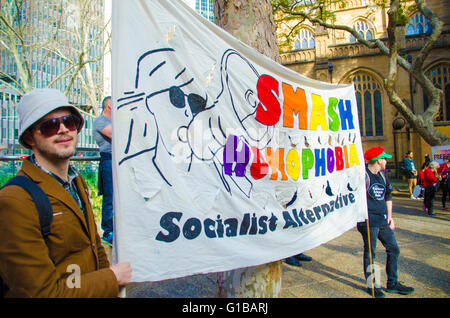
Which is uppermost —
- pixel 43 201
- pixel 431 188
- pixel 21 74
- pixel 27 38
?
pixel 27 38

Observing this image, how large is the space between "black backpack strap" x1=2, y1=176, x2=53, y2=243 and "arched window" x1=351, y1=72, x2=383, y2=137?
24.5m

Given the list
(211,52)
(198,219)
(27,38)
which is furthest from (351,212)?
(27,38)

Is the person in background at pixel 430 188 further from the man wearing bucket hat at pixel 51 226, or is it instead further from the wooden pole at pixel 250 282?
the man wearing bucket hat at pixel 51 226

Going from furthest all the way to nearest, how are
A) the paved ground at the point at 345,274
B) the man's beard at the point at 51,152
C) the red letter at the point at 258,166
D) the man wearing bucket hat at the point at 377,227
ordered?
the man wearing bucket hat at the point at 377,227, the paved ground at the point at 345,274, the red letter at the point at 258,166, the man's beard at the point at 51,152

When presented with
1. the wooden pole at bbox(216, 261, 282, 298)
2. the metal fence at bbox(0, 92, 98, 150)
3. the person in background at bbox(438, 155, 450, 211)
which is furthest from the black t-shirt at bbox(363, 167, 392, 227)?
the metal fence at bbox(0, 92, 98, 150)

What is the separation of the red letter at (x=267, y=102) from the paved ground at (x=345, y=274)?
Answer: 7.43 ft

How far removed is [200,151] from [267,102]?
31.8 inches

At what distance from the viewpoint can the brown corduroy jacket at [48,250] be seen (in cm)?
117

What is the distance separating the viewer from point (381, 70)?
23.0 meters

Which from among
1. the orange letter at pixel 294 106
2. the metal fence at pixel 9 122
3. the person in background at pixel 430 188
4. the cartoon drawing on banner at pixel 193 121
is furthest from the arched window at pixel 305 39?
the cartoon drawing on banner at pixel 193 121

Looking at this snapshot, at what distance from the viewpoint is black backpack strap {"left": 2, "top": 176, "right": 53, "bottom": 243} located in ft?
4.18

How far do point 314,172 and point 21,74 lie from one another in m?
14.8
